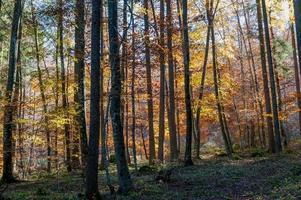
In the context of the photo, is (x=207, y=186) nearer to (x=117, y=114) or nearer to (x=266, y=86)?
(x=117, y=114)

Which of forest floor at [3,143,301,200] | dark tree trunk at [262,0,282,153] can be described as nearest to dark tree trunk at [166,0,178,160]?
forest floor at [3,143,301,200]

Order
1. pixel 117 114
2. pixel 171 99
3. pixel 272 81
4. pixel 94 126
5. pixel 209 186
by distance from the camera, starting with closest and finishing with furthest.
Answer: pixel 94 126
pixel 117 114
pixel 209 186
pixel 272 81
pixel 171 99

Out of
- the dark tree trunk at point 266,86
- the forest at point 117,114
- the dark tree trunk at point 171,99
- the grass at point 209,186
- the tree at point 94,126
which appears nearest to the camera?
the tree at point 94,126

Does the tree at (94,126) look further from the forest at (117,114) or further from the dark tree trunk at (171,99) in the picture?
the dark tree trunk at (171,99)

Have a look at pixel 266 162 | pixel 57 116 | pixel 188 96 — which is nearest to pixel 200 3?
pixel 188 96

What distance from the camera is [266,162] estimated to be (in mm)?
18016

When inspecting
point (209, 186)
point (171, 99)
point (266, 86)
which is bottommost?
point (209, 186)

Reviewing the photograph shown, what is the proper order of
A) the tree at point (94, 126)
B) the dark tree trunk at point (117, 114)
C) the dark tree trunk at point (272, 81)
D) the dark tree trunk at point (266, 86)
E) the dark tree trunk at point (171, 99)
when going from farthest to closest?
the dark tree trunk at point (266, 86)
the dark tree trunk at point (171, 99)
the dark tree trunk at point (272, 81)
the dark tree trunk at point (117, 114)
the tree at point (94, 126)

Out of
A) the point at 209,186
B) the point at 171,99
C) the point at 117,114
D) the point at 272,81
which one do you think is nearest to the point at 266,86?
the point at 272,81

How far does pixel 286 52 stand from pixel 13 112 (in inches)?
720

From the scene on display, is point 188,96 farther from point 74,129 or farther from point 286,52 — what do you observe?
point 286,52

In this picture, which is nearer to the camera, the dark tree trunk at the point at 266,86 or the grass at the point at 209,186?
the grass at the point at 209,186

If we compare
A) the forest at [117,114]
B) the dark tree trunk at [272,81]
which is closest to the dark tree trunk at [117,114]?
the forest at [117,114]

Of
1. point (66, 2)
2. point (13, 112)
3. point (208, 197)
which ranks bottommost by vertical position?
point (208, 197)
